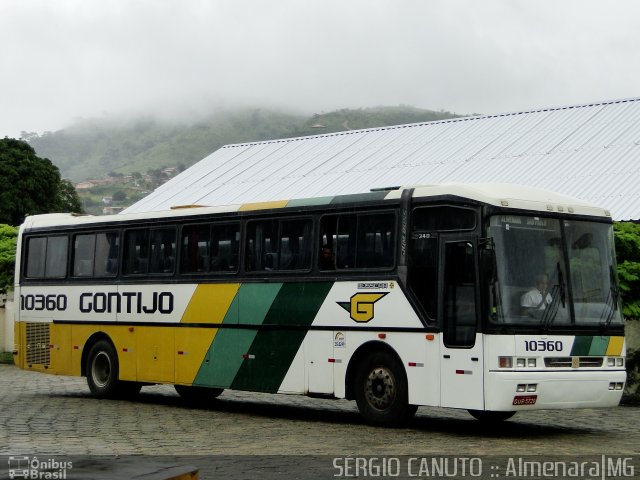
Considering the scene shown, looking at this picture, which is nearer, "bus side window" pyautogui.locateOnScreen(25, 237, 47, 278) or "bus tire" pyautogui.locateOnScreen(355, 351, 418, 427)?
"bus tire" pyautogui.locateOnScreen(355, 351, 418, 427)

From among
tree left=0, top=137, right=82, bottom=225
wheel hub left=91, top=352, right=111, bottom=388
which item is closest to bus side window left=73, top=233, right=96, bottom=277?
wheel hub left=91, top=352, right=111, bottom=388

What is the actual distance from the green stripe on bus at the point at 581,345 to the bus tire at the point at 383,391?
229cm

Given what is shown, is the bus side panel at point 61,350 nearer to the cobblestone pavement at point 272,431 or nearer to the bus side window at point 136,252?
the cobblestone pavement at point 272,431

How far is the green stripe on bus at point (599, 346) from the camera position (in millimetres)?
15680

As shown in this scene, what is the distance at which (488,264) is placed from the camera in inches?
595

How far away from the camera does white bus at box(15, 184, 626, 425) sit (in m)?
15.2

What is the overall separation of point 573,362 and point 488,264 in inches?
68.7

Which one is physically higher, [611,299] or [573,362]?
[611,299]

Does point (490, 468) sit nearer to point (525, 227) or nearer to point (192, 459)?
point (192, 459)

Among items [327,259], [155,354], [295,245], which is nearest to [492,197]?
[327,259]

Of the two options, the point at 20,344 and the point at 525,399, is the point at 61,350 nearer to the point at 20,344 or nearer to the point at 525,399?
the point at 20,344

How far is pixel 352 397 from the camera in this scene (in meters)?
17.1

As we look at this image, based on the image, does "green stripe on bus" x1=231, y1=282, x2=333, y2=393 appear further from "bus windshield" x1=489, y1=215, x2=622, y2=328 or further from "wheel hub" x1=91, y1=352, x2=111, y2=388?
"wheel hub" x1=91, y1=352, x2=111, y2=388

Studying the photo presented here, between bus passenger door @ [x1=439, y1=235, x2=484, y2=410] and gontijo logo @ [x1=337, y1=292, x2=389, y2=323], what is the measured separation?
3.76 ft
